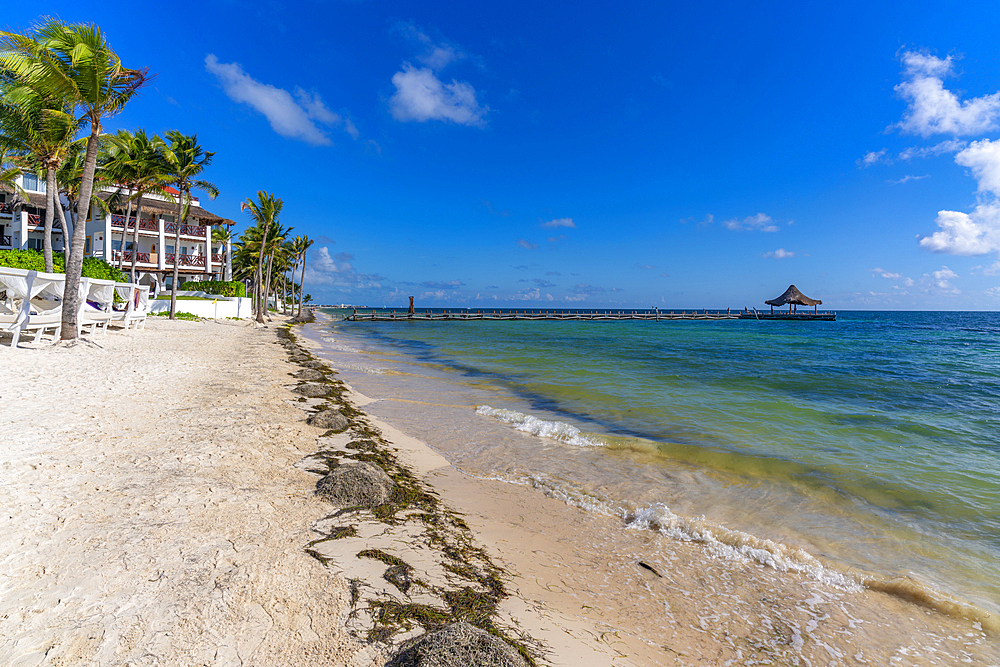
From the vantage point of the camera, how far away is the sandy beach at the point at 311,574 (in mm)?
2449

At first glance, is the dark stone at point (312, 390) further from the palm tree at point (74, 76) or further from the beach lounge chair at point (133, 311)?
the beach lounge chair at point (133, 311)

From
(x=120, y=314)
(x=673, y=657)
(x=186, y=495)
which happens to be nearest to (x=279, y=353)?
(x=120, y=314)

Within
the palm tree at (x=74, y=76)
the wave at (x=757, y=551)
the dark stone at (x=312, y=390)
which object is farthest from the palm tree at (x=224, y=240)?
the wave at (x=757, y=551)

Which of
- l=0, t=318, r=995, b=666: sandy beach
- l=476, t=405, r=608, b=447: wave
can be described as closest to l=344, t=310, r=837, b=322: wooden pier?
l=476, t=405, r=608, b=447: wave

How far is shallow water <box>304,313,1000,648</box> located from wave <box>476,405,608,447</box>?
39 mm

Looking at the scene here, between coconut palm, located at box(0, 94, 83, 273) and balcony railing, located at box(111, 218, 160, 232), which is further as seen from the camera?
balcony railing, located at box(111, 218, 160, 232)

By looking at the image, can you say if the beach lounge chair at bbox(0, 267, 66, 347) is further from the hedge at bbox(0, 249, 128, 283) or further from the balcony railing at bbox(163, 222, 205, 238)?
the balcony railing at bbox(163, 222, 205, 238)

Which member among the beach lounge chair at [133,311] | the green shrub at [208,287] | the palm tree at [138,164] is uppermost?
the palm tree at [138,164]

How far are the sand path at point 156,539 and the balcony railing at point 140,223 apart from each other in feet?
125

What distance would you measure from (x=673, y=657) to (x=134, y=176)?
3346 cm

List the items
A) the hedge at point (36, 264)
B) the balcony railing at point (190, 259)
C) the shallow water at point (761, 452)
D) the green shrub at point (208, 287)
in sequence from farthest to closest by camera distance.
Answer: the green shrub at point (208, 287) → the balcony railing at point (190, 259) → the hedge at point (36, 264) → the shallow water at point (761, 452)

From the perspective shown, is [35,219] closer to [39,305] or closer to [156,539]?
[39,305]

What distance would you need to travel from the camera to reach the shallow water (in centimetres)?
481

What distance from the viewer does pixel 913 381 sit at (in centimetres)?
1603
